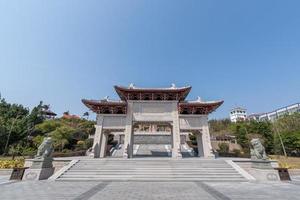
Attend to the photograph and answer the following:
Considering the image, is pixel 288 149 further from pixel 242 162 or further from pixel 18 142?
pixel 18 142

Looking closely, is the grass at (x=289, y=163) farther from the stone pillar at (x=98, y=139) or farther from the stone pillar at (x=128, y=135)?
the stone pillar at (x=98, y=139)

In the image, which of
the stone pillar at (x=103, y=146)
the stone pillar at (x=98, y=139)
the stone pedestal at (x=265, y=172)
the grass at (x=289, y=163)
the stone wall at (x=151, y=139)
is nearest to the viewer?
the stone pedestal at (x=265, y=172)

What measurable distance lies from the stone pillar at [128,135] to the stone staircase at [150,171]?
3.24 m

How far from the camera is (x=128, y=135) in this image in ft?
54.4

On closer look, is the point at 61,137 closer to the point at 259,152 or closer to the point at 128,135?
the point at 128,135

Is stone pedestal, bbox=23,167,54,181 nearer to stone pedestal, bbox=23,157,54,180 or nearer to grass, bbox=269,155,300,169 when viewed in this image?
stone pedestal, bbox=23,157,54,180

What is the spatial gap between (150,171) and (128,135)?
5.82 metres

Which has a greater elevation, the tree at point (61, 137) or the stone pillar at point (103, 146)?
the tree at point (61, 137)

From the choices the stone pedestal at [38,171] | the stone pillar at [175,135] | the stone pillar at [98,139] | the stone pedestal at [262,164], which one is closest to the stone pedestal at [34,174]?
the stone pedestal at [38,171]

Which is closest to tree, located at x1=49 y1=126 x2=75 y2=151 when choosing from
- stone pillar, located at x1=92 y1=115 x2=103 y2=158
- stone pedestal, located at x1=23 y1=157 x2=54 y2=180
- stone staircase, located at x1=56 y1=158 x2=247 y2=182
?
stone pillar, located at x1=92 y1=115 x2=103 y2=158

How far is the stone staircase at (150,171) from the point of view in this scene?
10.3m

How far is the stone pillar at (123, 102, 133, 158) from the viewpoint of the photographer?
53.3ft

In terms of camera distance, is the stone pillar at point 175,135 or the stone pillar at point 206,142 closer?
the stone pillar at point 175,135

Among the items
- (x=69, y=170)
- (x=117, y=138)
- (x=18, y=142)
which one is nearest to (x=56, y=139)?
(x=18, y=142)
